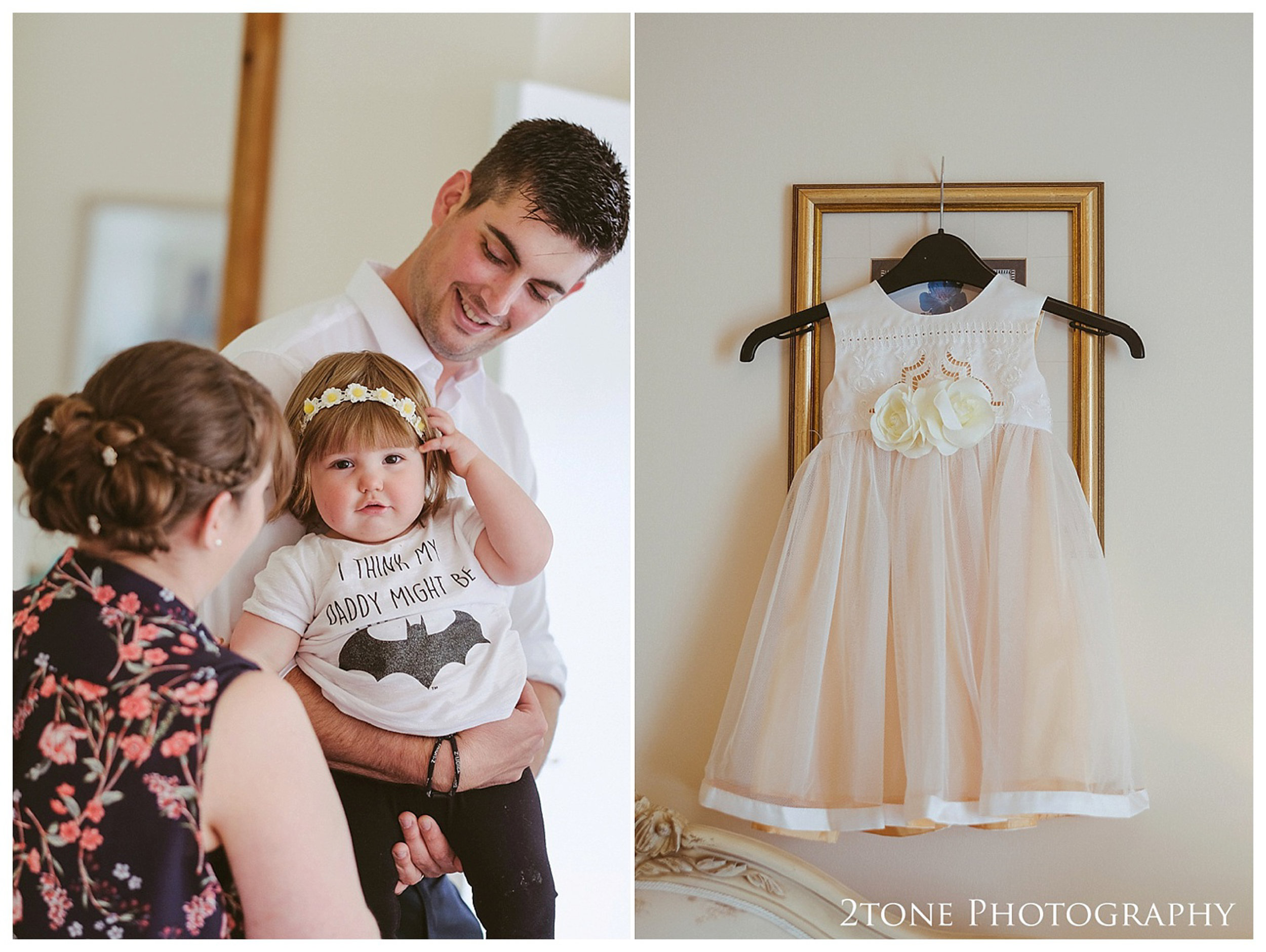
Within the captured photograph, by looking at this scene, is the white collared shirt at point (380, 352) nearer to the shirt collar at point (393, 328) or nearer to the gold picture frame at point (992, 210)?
the shirt collar at point (393, 328)

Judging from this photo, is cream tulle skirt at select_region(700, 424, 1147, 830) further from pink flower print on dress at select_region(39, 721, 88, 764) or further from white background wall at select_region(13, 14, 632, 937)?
pink flower print on dress at select_region(39, 721, 88, 764)

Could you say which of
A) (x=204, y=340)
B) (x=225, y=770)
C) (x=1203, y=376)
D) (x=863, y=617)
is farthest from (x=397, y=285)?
(x=1203, y=376)

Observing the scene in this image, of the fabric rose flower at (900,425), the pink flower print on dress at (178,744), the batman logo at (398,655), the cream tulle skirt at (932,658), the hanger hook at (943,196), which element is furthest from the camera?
the hanger hook at (943,196)

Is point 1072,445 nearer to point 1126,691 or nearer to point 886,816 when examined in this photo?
point 1126,691

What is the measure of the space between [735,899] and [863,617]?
484 mm

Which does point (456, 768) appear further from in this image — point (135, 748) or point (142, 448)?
point (142, 448)

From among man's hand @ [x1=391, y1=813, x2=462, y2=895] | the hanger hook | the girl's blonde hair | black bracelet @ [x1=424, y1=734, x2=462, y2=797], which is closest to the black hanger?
the hanger hook

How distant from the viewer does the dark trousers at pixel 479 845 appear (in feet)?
4.56

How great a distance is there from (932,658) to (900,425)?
1.22ft

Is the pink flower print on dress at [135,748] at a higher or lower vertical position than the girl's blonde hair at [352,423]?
lower

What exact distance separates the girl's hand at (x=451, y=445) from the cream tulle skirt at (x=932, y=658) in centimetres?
55

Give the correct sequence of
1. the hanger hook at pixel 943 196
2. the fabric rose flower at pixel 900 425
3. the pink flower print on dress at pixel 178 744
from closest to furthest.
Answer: the pink flower print on dress at pixel 178 744
the fabric rose flower at pixel 900 425
the hanger hook at pixel 943 196

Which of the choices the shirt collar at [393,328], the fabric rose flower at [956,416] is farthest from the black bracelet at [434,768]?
the fabric rose flower at [956,416]

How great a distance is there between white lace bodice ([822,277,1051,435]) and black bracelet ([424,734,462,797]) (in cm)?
79
